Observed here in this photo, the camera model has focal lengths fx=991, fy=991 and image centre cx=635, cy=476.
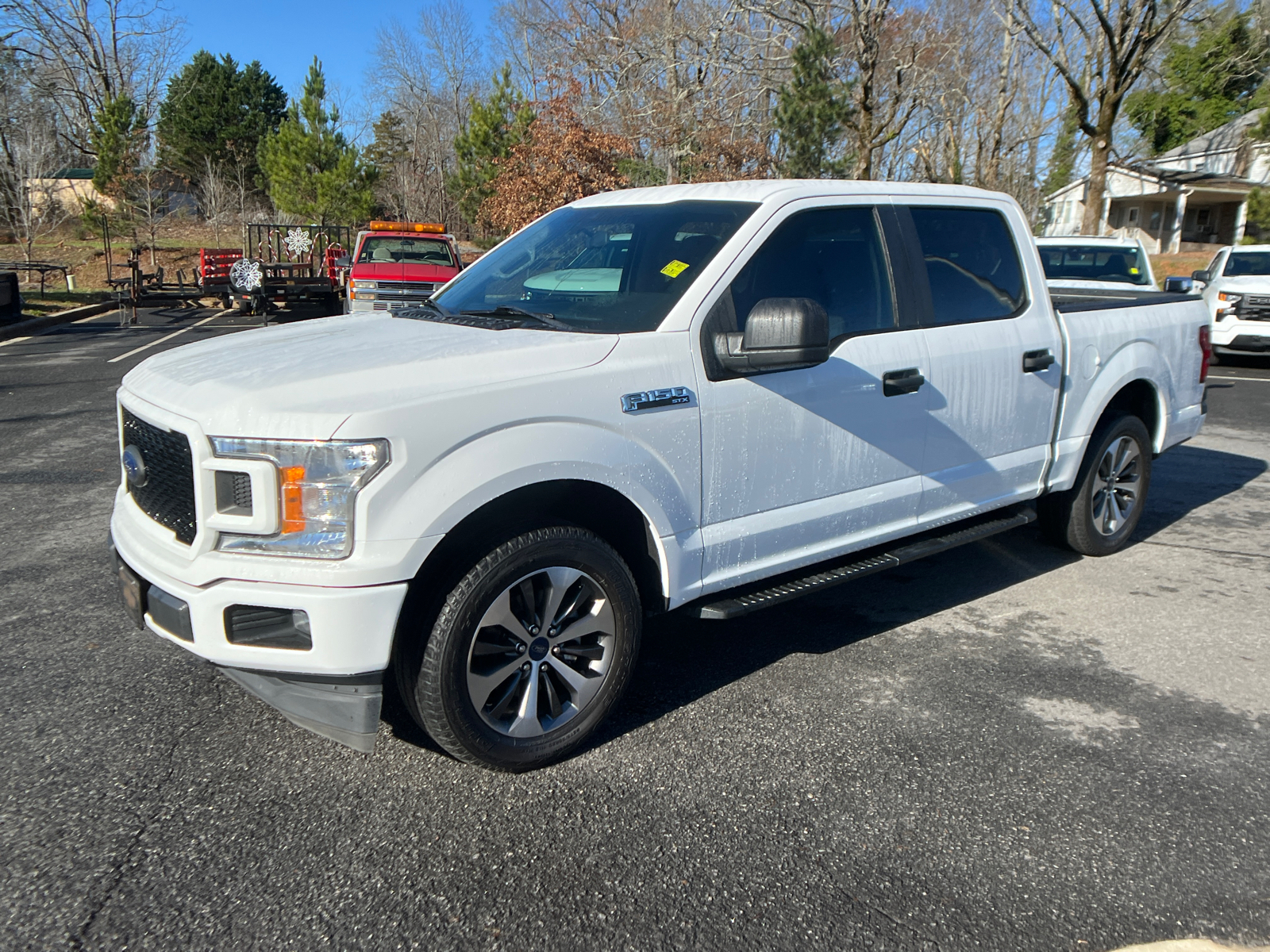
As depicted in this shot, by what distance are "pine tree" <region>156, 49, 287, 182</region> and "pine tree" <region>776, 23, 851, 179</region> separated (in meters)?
30.6

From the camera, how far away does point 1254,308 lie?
13.8m

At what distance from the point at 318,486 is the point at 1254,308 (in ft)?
48.4

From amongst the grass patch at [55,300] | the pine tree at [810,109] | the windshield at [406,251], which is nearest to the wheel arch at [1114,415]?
the windshield at [406,251]

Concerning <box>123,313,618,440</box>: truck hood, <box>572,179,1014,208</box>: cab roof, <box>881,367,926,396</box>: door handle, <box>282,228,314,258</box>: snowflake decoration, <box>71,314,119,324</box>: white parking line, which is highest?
<box>282,228,314,258</box>: snowflake decoration

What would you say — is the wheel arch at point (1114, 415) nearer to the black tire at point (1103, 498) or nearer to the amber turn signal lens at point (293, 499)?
the black tire at point (1103, 498)

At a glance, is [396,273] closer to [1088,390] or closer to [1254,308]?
[1254,308]

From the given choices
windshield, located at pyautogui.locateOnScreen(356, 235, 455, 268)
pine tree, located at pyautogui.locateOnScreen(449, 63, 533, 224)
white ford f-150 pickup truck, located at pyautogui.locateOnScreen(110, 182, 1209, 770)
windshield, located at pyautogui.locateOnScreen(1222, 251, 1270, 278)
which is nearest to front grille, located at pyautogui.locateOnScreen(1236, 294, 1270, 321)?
windshield, located at pyautogui.locateOnScreen(1222, 251, 1270, 278)

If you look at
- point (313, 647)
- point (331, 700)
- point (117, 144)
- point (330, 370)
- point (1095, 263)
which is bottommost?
point (331, 700)

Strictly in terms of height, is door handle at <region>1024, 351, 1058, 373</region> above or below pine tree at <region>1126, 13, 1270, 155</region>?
below

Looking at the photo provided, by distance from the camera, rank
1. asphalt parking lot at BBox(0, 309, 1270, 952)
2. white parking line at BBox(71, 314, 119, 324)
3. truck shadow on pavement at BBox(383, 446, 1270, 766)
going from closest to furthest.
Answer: asphalt parking lot at BBox(0, 309, 1270, 952) → truck shadow on pavement at BBox(383, 446, 1270, 766) → white parking line at BBox(71, 314, 119, 324)

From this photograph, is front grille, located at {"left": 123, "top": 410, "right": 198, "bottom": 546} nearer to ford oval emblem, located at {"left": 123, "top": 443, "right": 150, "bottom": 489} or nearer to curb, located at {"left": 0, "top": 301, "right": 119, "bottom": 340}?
ford oval emblem, located at {"left": 123, "top": 443, "right": 150, "bottom": 489}

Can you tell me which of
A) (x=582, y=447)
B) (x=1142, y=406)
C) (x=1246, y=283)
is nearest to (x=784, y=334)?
(x=582, y=447)

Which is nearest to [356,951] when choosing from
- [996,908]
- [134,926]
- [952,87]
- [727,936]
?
[134,926]

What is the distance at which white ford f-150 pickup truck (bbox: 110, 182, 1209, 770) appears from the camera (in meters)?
2.78
